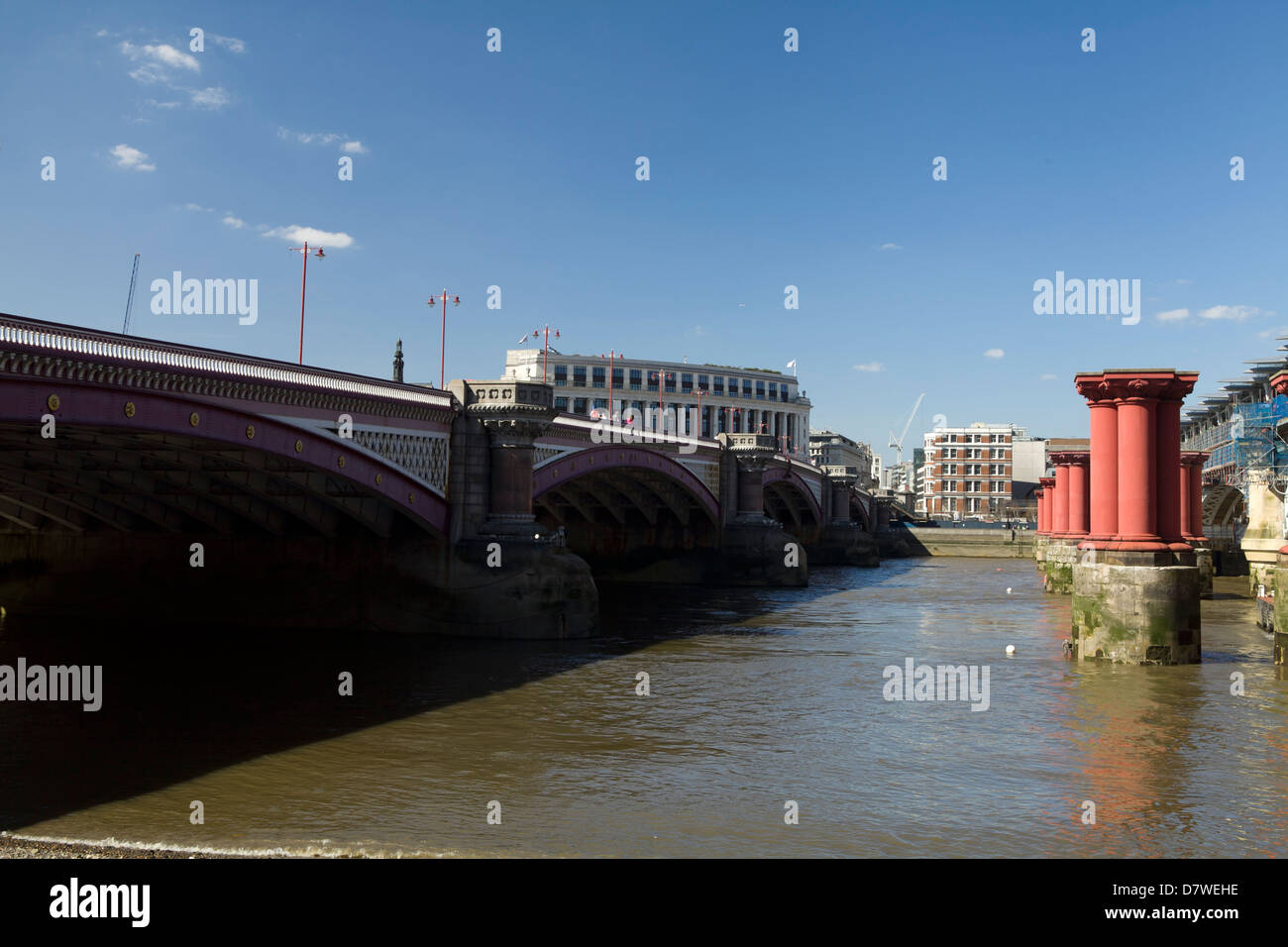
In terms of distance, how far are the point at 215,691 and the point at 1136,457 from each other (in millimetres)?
20310

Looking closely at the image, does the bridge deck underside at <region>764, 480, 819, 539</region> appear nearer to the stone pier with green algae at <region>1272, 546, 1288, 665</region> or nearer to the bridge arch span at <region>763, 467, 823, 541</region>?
the bridge arch span at <region>763, 467, 823, 541</region>

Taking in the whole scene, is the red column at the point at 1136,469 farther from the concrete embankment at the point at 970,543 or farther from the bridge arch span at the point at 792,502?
the concrete embankment at the point at 970,543

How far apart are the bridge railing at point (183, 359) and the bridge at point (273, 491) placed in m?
0.04

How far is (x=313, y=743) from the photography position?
58.7 feet

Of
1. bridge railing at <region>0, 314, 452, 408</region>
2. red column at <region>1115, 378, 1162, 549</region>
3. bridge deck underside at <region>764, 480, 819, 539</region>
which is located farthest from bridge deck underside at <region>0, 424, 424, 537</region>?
bridge deck underside at <region>764, 480, 819, 539</region>

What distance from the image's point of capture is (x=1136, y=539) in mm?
24906

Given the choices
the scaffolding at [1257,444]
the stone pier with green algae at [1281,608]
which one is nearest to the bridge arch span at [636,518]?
the scaffolding at [1257,444]

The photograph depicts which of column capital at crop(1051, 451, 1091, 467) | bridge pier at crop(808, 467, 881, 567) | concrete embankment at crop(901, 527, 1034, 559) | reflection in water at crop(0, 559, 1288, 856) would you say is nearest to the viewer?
reflection in water at crop(0, 559, 1288, 856)

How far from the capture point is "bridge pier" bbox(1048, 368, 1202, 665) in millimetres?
24688

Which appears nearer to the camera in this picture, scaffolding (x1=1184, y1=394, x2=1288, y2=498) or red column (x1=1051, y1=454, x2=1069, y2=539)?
scaffolding (x1=1184, y1=394, x2=1288, y2=498)

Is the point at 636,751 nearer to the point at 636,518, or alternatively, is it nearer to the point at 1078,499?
the point at 636,518

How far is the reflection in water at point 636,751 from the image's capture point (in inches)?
514

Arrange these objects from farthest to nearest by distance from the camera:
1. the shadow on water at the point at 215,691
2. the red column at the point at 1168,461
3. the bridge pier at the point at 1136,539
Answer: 1. the red column at the point at 1168,461
2. the bridge pier at the point at 1136,539
3. the shadow on water at the point at 215,691

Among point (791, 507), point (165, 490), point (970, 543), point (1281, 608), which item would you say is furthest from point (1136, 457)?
point (970, 543)
